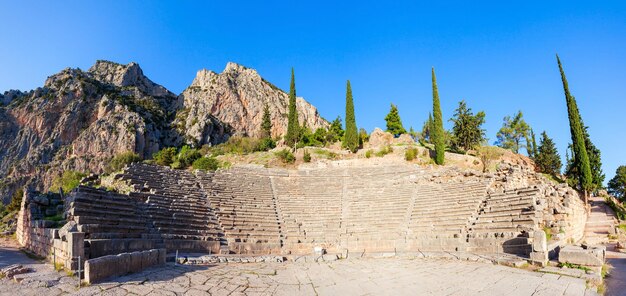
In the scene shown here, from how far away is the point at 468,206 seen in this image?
54.6ft

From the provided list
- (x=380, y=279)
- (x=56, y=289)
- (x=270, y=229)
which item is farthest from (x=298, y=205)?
(x=56, y=289)

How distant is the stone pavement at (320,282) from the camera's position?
5.99 meters

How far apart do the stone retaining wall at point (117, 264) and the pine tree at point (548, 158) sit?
114 ft

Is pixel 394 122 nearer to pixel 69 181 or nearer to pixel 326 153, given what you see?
pixel 326 153

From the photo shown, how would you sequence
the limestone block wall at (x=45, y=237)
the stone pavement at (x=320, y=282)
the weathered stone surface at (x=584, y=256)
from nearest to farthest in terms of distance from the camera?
the stone pavement at (x=320, y=282)
the limestone block wall at (x=45, y=237)
the weathered stone surface at (x=584, y=256)

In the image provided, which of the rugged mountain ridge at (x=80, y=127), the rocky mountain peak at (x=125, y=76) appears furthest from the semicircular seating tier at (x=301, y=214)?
the rocky mountain peak at (x=125, y=76)

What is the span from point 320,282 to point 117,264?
4.29 metres

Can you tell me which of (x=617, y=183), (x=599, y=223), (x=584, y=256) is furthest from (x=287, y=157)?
(x=617, y=183)

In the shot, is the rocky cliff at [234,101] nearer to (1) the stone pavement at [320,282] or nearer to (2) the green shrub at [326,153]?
(2) the green shrub at [326,153]

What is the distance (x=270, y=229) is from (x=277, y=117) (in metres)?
64.9

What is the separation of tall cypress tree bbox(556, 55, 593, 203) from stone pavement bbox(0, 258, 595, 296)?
68.5 feet

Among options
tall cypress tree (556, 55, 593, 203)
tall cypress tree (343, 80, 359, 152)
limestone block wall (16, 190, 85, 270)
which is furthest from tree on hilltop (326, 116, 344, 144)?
limestone block wall (16, 190, 85, 270)

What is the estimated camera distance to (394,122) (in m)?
48.4

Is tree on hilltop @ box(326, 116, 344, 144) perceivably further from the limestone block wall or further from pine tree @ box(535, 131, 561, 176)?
the limestone block wall
